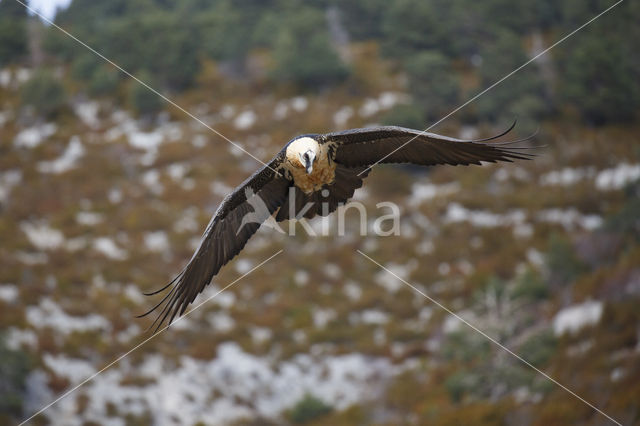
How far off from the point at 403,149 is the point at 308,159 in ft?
4.84

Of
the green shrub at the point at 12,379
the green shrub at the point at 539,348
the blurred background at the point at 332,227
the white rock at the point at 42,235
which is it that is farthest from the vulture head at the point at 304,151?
the white rock at the point at 42,235

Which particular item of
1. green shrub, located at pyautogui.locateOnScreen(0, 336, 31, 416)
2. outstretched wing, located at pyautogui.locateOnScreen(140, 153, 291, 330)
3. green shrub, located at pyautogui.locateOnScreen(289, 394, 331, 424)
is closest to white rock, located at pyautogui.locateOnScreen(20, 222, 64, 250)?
green shrub, located at pyautogui.locateOnScreen(0, 336, 31, 416)

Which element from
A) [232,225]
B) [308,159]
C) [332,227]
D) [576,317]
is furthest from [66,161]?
[308,159]

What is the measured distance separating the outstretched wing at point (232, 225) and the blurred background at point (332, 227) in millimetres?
9527

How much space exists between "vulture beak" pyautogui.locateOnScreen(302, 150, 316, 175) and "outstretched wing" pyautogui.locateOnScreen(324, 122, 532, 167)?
17.8 inches

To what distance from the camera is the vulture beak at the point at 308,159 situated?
7387mm

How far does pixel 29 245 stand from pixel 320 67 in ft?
54.0

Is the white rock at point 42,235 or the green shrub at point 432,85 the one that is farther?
the green shrub at point 432,85

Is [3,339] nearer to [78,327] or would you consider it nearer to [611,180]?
[78,327]

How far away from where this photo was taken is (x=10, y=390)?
21.0 metres

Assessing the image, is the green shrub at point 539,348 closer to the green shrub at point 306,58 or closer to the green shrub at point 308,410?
the green shrub at point 308,410

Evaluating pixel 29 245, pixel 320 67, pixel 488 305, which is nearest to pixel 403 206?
pixel 488 305

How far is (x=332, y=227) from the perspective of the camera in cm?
2697

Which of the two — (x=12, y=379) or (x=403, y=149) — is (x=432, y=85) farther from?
(x=403, y=149)
